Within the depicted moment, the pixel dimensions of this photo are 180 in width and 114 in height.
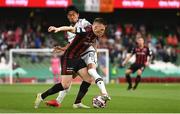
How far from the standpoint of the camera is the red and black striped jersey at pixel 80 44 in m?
13.9

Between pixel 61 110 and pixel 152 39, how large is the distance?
26.6 m

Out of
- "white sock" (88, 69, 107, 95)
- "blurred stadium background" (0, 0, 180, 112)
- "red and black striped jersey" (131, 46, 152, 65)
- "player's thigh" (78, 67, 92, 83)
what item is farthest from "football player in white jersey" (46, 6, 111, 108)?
"blurred stadium background" (0, 0, 180, 112)

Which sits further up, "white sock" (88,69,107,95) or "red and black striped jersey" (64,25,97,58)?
"red and black striped jersey" (64,25,97,58)

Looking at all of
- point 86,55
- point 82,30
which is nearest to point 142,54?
point 86,55

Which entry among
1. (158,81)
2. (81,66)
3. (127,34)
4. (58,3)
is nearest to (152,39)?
(127,34)

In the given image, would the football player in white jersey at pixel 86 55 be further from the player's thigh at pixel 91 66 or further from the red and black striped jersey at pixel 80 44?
the red and black striped jersey at pixel 80 44

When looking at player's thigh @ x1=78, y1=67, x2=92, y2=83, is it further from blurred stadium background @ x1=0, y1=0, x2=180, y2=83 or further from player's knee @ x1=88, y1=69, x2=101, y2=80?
blurred stadium background @ x1=0, y1=0, x2=180, y2=83

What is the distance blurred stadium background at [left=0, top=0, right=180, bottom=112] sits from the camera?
110 feet

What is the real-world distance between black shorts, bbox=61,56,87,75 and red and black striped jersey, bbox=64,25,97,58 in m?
0.10

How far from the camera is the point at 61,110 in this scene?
13.4 metres

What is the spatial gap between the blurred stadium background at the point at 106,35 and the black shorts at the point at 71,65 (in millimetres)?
17060

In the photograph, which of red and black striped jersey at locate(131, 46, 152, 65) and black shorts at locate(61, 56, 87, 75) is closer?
black shorts at locate(61, 56, 87, 75)

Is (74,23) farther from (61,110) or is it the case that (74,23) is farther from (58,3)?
(58,3)

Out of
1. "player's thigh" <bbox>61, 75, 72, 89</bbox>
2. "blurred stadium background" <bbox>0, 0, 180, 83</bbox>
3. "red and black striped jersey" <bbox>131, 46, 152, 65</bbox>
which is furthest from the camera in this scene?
"blurred stadium background" <bbox>0, 0, 180, 83</bbox>
